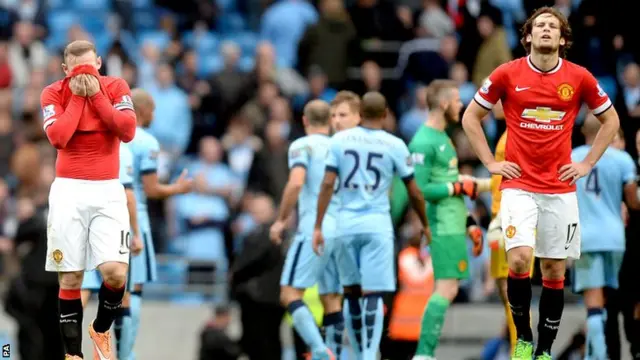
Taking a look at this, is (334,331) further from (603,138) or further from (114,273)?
(603,138)

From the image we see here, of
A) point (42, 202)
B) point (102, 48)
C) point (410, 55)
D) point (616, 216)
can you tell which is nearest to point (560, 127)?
point (616, 216)

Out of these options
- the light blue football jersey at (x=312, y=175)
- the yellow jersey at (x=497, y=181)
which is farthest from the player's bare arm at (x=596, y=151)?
the light blue football jersey at (x=312, y=175)

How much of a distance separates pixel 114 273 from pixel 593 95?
4.10 meters

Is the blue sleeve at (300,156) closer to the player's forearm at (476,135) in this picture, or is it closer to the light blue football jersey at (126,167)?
the light blue football jersey at (126,167)

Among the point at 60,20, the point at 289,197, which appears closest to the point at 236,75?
the point at 60,20

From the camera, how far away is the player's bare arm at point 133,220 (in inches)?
550

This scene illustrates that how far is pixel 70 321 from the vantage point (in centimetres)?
1255

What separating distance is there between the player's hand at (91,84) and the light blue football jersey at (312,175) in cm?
318

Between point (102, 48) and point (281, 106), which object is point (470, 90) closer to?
point (281, 106)

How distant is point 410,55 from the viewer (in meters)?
23.3

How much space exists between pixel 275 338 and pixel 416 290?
1757mm

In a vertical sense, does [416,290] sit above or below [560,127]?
below

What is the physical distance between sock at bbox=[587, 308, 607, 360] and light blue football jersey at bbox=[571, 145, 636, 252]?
0.63m

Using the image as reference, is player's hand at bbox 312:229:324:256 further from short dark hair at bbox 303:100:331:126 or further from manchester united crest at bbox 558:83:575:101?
manchester united crest at bbox 558:83:575:101
